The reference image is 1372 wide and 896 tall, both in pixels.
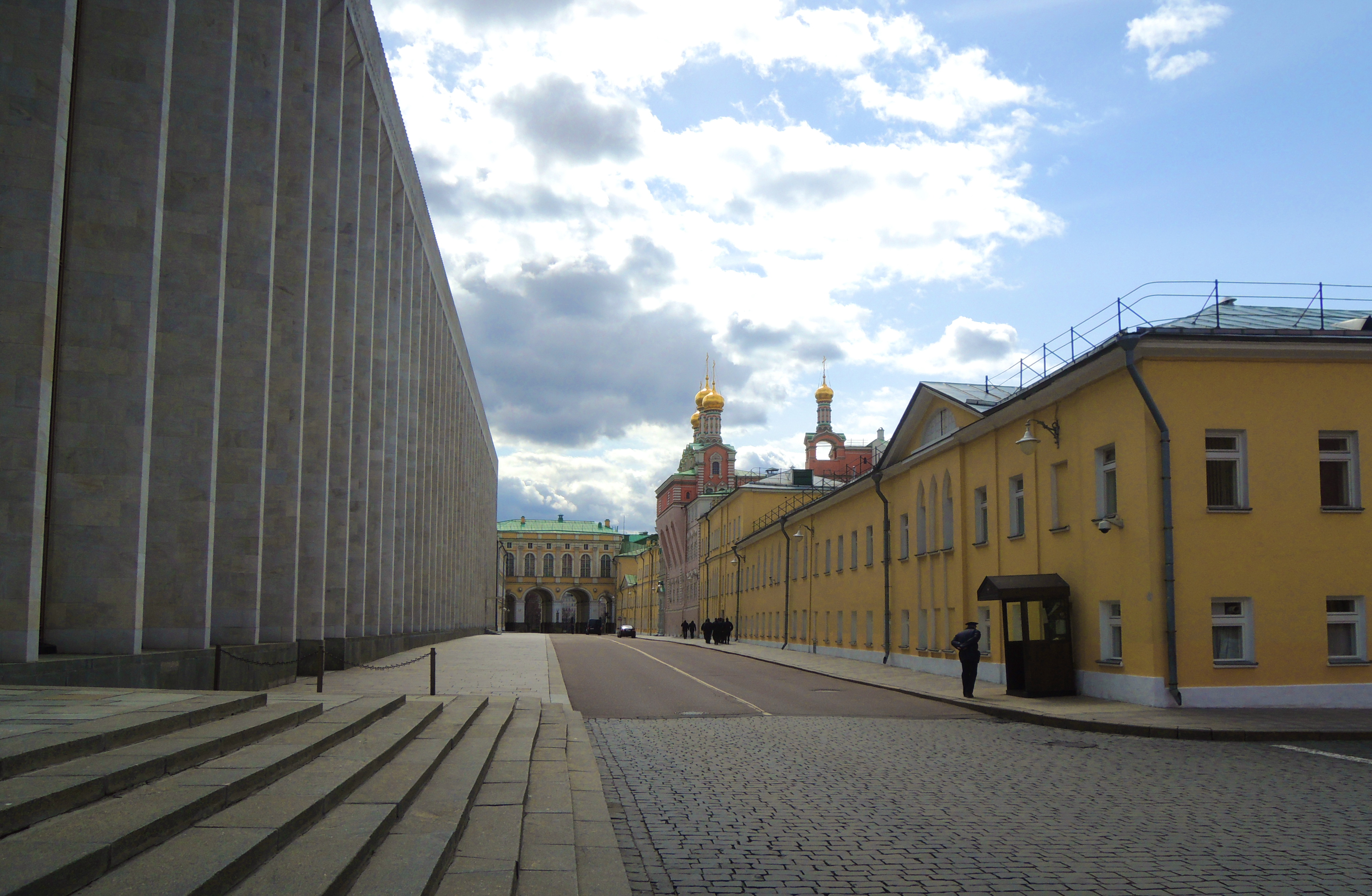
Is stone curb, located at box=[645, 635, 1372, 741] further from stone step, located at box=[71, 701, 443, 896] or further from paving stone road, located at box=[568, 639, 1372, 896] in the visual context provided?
stone step, located at box=[71, 701, 443, 896]

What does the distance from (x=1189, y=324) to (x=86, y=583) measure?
18334mm

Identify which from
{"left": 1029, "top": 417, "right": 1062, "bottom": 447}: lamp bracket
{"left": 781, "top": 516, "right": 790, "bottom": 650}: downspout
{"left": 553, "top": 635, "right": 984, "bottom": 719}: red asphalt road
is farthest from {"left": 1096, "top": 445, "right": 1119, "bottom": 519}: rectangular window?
{"left": 781, "top": 516, "right": 790, "bottom": 650}: downspout

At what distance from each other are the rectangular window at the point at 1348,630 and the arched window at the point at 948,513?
34.6 feet

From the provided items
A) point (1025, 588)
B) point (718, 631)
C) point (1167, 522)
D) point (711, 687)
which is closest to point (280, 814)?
point (1167, 522)

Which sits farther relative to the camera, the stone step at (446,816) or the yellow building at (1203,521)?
the yellow building at (1203,521)

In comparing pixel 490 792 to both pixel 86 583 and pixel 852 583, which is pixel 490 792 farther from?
pixel 852 583

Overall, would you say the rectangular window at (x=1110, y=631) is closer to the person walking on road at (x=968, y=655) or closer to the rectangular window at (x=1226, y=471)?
the person walking on road at (x=968, y=655)

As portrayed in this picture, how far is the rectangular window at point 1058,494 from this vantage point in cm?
2105

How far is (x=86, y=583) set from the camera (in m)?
13.2

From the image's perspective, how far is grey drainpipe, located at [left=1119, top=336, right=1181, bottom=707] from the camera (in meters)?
17.2

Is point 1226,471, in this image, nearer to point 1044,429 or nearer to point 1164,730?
point 1044,429

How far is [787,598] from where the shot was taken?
163 feet

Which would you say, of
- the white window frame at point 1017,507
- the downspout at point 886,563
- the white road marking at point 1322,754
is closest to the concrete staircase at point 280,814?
the white road marking at point 1322,754

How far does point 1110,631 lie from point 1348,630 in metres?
3.64
